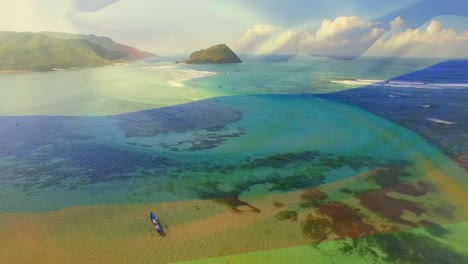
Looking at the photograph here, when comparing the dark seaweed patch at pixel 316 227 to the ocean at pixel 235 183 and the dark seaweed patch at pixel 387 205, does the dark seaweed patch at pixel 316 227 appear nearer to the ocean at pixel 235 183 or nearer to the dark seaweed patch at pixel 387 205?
the ocean at pixel 235 183

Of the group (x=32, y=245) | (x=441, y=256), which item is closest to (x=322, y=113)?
(x=441, y=256)

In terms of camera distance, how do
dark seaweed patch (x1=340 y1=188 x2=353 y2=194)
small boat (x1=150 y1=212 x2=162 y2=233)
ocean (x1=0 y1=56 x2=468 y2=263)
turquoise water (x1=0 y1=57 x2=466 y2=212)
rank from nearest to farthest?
ocean (x1=0 y1=56 x2=468 y2=263) → small boat (x1=150 y1=212 x2=162 y2=233) → dark seaweed patch (x1=340 y1=188 x2=353 y2=194) → turquoise water (x1=0 y1=57 x2=466 y2=212)

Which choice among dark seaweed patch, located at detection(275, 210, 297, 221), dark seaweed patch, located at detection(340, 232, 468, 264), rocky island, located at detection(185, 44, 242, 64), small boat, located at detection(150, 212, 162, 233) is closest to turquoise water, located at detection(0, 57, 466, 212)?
small boat, located at detection(150, 212, 162, 233)

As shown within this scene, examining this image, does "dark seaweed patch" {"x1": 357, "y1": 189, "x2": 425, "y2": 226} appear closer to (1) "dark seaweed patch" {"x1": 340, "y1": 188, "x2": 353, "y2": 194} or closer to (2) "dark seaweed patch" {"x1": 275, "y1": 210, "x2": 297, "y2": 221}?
(1) "dark seaweed patch" {"x1": 340, "y1": 188, "x2": 353, "y2": 194}

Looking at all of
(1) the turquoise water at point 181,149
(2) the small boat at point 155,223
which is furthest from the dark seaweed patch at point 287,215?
(2) the small boat at point 155,223

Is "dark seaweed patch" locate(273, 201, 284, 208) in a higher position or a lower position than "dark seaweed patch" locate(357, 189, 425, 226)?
lower

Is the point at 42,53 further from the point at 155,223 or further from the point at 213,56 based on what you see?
the point at 155,223
